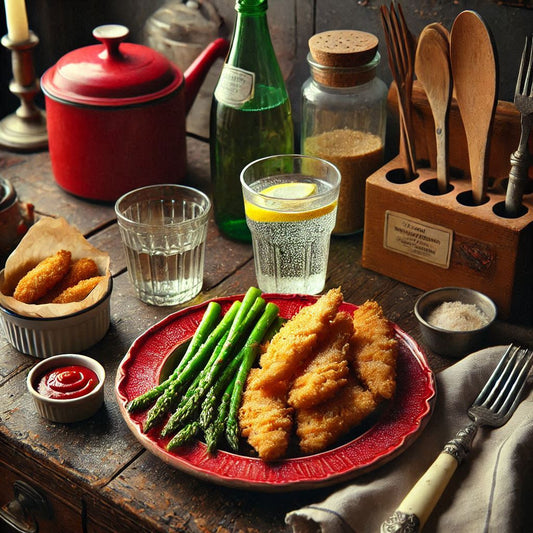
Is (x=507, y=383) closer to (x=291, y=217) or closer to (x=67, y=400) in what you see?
(x=291, y=217)

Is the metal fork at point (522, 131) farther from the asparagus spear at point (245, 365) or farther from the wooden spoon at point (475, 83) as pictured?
the asparagus spear at point (245, 365)

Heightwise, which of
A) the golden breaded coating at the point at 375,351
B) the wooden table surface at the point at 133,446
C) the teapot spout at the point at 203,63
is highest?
the teapot spout at the point at 203,63

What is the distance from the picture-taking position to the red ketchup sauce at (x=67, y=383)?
943 mm

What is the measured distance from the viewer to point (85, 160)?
4.52ft

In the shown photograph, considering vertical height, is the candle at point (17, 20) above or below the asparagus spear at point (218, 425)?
above

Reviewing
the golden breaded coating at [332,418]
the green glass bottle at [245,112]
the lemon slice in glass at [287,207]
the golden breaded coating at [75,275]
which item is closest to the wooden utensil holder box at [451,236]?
the lemon slice in glass at [287,207]

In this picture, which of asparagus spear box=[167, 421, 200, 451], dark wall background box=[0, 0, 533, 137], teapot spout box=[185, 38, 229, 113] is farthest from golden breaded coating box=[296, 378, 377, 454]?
teapot spout box=[185, 38, 229, 113]

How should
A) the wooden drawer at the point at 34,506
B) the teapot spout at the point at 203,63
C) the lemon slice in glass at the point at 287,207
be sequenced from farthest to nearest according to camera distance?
the teapot spout at the point at 203,63 < the lemon slice in glass at the point at 287,207 < the wooden drawer at the point at 34,506

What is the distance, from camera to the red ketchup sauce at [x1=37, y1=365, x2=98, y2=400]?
943 mm

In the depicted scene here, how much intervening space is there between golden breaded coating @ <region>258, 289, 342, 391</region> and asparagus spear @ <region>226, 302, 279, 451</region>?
0.07ft

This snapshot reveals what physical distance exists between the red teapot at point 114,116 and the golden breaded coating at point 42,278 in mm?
322

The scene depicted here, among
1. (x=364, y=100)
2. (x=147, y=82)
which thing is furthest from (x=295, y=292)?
(x=147, y=82)

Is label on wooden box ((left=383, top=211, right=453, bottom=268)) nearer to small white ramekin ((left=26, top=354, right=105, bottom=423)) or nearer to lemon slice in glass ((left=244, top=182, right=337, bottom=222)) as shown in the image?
lemon slice in glass ((left=244, top=182, right=337, bottom=222))

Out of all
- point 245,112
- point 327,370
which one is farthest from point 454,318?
point 245,112
